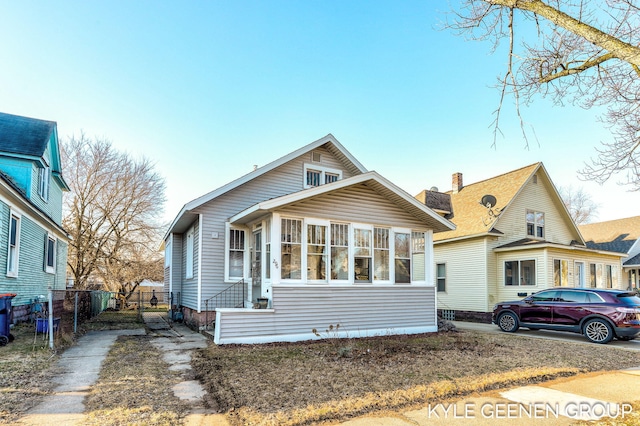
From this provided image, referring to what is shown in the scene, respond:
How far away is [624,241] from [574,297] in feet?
51.3

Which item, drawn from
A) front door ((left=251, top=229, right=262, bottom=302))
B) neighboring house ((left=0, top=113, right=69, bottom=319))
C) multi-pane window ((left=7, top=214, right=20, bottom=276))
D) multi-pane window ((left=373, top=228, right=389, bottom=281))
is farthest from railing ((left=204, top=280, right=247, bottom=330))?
multi-pane window ((left=7, top=214, right=20, bottom=276))

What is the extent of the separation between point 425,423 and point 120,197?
82.6ft

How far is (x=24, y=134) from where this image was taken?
13727 millimetres

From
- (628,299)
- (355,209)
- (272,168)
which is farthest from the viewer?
(272,168)

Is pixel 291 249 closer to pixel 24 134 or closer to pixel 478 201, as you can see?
pixel 24 134

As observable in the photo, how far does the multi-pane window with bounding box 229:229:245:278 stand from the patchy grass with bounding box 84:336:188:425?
399cm

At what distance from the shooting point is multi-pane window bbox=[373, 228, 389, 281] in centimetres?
1091

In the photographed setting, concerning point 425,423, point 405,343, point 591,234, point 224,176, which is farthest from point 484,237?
point 224,176

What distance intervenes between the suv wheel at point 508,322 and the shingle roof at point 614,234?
13933mm

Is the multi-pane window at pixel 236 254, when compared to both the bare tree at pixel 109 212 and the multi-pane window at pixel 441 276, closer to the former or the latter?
the multi-pane window at pixel 441 276

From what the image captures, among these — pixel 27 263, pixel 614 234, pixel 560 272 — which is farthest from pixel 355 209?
pixel 614 234

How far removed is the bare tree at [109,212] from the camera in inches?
946

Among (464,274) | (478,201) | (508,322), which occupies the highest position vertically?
(478,201)

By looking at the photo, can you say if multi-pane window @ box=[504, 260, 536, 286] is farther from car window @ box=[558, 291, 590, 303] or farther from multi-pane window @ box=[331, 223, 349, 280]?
multi-pane window @ box=[331, 223, 349, 280]
